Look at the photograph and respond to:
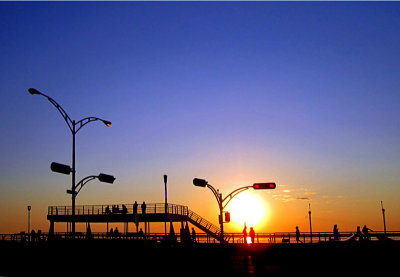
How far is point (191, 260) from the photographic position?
110 ft

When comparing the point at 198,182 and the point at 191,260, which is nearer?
the point at 191,260

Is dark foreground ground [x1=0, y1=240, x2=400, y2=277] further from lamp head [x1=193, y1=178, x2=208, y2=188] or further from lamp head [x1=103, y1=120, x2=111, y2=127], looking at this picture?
lamp head [x1=103, y1=120, x2=111, y2=127]

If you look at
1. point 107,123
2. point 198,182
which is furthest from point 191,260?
point 107,123

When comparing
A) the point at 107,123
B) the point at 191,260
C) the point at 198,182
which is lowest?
the point at 191,260

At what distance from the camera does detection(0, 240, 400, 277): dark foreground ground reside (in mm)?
27859

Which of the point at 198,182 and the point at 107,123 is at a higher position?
the point at 107,123

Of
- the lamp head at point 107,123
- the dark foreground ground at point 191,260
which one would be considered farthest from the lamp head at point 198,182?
the lamp head at point 107,123

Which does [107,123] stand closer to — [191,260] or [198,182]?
[198,182]

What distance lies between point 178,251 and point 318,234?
22.4 meters

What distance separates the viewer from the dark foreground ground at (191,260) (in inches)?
1097

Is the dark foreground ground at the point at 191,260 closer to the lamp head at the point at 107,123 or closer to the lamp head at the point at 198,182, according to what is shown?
the lamp head at the point at 198,182

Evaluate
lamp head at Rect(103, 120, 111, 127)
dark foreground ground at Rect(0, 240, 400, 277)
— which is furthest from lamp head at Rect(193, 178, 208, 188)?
lamp head at Rect(103, 120, 111, 127)

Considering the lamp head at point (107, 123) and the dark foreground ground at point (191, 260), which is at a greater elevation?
the lamp head at point (107, 123)

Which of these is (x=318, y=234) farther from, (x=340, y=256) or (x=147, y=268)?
(x=147, y=268)
